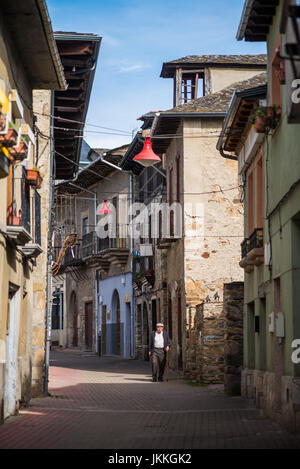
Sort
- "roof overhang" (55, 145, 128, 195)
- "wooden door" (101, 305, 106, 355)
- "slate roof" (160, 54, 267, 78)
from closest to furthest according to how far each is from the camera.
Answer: "slate roof" (160, 54, 267, 78), "roof overhang" (55, 145, 128, 195), "wooden door" (101, 305, 106, 355)

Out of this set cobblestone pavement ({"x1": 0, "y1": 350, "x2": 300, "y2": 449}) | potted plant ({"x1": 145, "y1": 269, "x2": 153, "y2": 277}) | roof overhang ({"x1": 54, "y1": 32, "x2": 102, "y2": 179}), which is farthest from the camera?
potted plant ({"x1": 145, "y1": 269, "x2": 153, "y2": 277})

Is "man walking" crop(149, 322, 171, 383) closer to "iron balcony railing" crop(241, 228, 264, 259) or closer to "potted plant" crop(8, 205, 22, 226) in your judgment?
"iron balcony railing" crop(241, 228, 264, 259)

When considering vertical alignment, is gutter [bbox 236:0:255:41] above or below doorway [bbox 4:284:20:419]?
above

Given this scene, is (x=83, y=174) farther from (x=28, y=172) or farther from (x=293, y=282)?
(x=293, y=282)

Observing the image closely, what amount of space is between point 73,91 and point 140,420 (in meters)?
8.60

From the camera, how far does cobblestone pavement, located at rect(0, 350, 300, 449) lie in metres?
10.3

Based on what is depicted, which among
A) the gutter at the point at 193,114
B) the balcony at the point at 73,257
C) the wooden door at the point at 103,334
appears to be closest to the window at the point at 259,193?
the gutter at the point at 193,114

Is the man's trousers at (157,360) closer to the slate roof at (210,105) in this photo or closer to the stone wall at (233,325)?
the stone wall at (233,325)

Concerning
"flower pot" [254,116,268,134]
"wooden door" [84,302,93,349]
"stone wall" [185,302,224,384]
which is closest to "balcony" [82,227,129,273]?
"wooden door" [84,302,93,349]

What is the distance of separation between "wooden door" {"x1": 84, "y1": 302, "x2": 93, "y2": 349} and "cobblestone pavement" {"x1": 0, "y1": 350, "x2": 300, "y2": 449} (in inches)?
792

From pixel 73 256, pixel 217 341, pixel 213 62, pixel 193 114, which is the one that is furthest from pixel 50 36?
pixel 73 256

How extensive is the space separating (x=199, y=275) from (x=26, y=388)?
9.69 meters

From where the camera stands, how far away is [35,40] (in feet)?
45.0

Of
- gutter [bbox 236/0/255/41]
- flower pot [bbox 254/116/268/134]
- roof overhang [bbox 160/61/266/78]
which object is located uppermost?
roof overhang [bbox 160/61/266/78]
